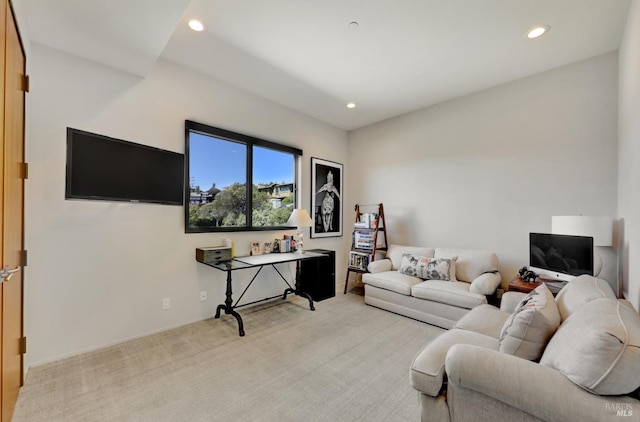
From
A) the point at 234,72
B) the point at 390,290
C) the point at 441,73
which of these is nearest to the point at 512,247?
the point at 390,290

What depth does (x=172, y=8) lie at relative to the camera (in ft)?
6.28

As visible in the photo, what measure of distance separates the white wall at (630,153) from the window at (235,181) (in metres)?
3.57

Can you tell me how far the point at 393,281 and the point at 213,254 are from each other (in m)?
2.29

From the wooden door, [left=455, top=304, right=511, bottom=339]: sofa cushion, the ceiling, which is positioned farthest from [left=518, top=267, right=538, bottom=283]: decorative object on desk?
the wooden door

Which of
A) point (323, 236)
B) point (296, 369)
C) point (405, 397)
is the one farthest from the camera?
point (323, 236)

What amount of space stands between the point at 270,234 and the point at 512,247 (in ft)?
10.6

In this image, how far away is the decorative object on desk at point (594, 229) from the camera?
95.6 inches

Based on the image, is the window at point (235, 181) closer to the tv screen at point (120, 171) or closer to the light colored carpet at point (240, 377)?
the tv screen at point (120, 171)

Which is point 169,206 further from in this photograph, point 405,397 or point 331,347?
point 405,397

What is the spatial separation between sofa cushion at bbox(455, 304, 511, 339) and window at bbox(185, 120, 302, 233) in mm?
2710

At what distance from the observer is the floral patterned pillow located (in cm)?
339

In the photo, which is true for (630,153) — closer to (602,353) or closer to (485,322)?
(485,322)

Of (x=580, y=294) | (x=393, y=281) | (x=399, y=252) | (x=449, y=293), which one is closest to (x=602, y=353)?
(x=580, y=294)

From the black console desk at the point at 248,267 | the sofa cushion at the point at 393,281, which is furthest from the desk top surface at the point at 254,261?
the sofa cushion at the point at 393,281
